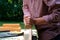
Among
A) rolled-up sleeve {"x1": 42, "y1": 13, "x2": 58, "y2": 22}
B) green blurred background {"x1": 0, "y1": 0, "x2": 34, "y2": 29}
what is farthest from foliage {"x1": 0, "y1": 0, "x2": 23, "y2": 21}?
rolled-up sleeve {"x1": 42, "y1": 13, "x2": 58, "y2": 22}

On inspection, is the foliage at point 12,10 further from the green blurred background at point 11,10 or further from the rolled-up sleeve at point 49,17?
the rolled-up sleeve at point 49,17

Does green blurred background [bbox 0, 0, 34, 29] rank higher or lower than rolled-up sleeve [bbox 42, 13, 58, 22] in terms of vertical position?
lower

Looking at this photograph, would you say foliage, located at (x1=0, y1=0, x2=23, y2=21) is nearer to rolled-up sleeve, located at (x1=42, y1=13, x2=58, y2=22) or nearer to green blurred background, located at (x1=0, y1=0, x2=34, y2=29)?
green blurred background, located at (x1=0, y1=0, x2=34, y2=29)

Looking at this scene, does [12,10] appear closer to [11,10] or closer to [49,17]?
[11,10]

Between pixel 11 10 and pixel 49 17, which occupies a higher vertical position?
pixel 49 17

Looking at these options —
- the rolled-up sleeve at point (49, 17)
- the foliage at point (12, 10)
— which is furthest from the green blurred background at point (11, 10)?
the rolled-up sleeve at point (49, 17)

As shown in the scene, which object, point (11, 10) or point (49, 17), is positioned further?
point (11, 10)

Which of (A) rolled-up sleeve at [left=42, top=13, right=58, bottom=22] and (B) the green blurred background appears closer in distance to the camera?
(A) rolled-up sleeve at [left=42, top=13, right=58, bottom=22]

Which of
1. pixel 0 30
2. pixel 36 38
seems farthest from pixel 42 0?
pixel 0 30

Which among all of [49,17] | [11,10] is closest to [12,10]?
[11,10]

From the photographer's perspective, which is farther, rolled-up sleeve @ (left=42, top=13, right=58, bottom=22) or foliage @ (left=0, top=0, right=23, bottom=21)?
foliage @ (left=0, top=0, right=23, bottom=21)

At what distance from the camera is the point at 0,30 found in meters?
1.67

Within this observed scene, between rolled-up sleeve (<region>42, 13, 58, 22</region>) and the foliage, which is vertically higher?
rolled-up sleeve (<region>42, 13, 58, 22</region>)

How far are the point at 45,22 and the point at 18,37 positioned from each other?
1.14 feet
